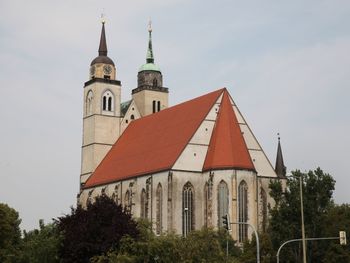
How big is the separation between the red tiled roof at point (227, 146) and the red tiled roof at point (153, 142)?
78.7 inches

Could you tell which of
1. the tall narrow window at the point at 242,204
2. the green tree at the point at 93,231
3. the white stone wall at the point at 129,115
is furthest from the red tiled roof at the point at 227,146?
the green tree at the point at 93,231

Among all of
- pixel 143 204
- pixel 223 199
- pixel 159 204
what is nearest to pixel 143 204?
pixel 143 204

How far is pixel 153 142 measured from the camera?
90.5 m

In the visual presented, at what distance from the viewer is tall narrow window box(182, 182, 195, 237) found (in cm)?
8112

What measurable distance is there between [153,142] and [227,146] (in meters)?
12.3

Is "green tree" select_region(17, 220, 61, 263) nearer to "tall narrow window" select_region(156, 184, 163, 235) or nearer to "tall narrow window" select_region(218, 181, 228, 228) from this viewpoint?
"tall narrow window" select_region(218, 181, 228, 228)

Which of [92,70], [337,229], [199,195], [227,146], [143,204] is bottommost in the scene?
[337,229]

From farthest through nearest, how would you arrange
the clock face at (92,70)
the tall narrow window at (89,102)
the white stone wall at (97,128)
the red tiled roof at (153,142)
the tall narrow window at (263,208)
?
the clock face at (92,70)
the tall narrow window at (89,102)
the white stone wall at (97,128)
the red tiled roof at (153,142)
the tall narrow window at (263,208)

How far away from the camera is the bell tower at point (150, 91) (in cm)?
10675

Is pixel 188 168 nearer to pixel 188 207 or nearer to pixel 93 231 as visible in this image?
pixel 188 207

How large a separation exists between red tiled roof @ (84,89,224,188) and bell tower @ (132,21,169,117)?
5735mm

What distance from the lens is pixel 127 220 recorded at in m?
51.4

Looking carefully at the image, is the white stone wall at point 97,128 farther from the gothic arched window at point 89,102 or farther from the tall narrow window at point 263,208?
the tall narrow window at point 263,208

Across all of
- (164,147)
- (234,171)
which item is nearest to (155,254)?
(234,171)
